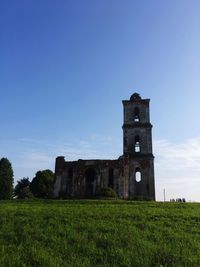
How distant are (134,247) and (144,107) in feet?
123

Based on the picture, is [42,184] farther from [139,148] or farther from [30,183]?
[139,148]

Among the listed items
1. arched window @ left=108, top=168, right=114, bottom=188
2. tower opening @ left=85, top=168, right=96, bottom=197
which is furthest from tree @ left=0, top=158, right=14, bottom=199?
arched window @ left=108, top=168, right=114, bottom=188

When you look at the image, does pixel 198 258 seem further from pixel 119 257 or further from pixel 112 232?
pixel 112 232

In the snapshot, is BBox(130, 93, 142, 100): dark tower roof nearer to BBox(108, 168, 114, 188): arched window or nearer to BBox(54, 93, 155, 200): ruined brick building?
BBox(54, 93, 155, 200): ruined brick building

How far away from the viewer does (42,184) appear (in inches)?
2554

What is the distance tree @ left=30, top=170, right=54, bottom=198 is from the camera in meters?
64.0

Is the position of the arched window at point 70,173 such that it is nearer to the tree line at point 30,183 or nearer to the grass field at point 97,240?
the tree line at point 30,183

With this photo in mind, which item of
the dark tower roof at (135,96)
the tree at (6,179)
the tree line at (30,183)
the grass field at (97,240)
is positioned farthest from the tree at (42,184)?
the grass field at (97,240)

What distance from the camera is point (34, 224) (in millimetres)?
15102

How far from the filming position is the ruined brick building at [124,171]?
4184cm

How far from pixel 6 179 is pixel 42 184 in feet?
21.8

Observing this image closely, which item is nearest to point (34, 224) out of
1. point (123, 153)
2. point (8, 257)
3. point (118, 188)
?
point (8, 257)

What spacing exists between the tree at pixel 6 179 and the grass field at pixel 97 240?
146ft

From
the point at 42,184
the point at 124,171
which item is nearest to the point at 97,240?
the point at 124,171
